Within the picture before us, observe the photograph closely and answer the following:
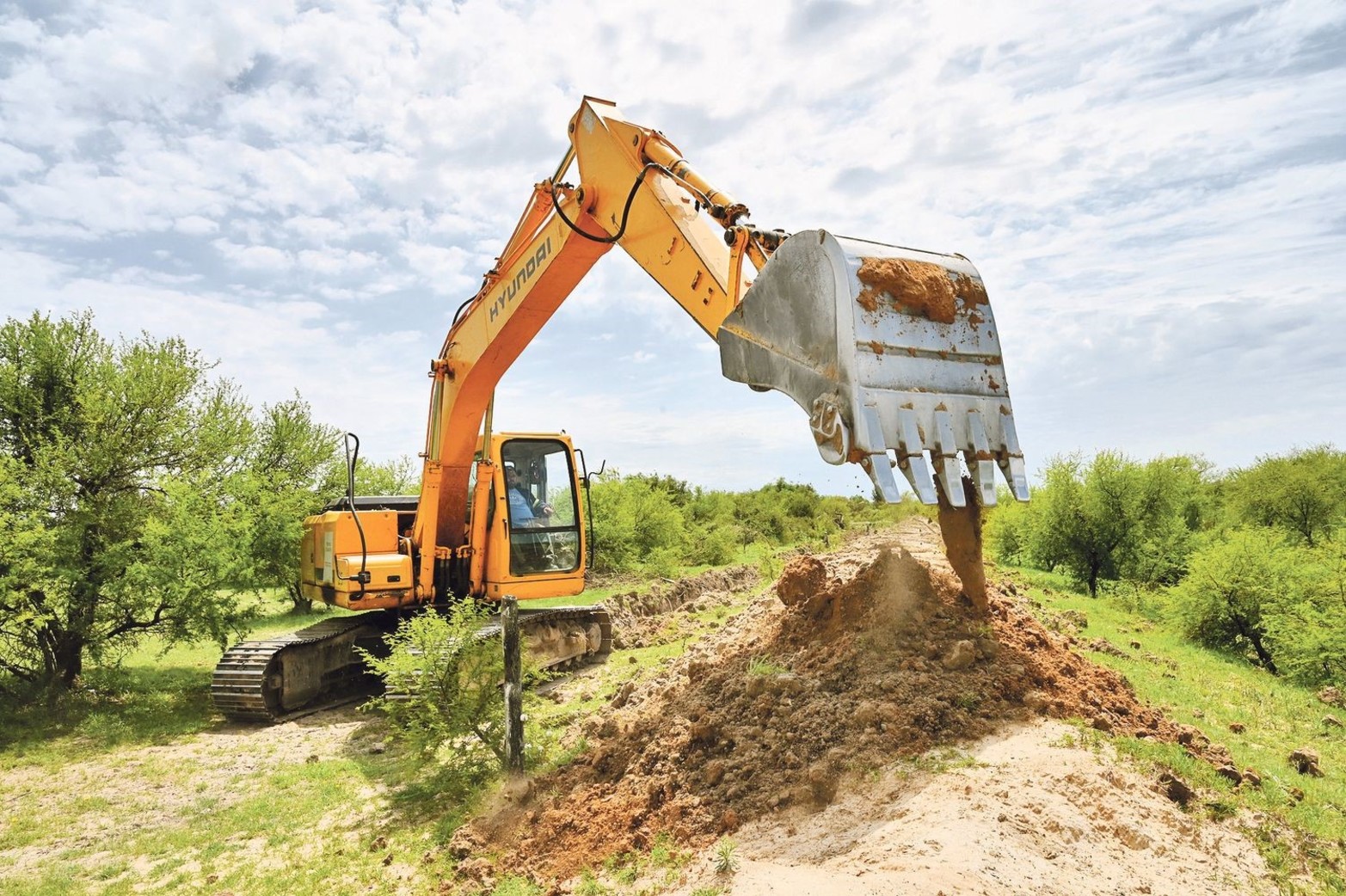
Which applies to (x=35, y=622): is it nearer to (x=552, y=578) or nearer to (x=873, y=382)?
(x=552, y=578)

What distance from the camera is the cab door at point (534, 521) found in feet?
29.8

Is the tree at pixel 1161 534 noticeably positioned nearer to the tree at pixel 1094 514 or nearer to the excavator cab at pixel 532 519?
the tree at pixel 1094 514

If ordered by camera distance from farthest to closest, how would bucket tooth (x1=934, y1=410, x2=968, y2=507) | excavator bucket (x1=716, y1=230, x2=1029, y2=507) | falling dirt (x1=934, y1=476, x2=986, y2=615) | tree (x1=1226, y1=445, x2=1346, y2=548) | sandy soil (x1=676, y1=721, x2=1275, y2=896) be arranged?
tree (x1=1226, y1=445, x2=1346, y2=548), falling dirt (x1=934, y1=476, x2=986, y2=615), bucket tooth (x1=934, y1=410, x2=968, y2=507), excavator bucket (x1=716, y1=230, x2=1029, y2=507), sandy soil (x1=676, y1=721, x2=1275, y2=896)

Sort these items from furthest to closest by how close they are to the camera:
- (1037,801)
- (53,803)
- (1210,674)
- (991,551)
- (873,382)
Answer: (991,551)
(1210,674)
(53,803)
(873,382)
(1037,801)

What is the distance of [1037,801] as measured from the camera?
396 cm

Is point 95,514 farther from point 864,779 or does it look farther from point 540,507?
point 864,779

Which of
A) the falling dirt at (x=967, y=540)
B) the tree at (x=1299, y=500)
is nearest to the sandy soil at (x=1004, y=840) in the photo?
the falling dirt at (x=967, y=540)

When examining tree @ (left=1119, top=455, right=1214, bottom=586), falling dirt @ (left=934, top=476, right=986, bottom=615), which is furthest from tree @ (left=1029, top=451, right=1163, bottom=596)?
falling dirt @ (left=934, top=476, right=986, bottom=615)

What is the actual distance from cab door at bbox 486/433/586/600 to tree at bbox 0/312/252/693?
12.7 feet

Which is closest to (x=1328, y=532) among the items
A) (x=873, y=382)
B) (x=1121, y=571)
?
(x=1121, y=571)

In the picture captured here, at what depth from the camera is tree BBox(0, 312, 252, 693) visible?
9.32 meters

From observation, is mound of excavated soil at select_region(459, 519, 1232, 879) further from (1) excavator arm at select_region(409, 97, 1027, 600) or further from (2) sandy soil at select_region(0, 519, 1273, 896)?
(1) excavator arm at select_region(409, 97, 1027, 600)

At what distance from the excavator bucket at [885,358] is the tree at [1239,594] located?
8897 mm

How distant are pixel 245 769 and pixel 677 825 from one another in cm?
505
